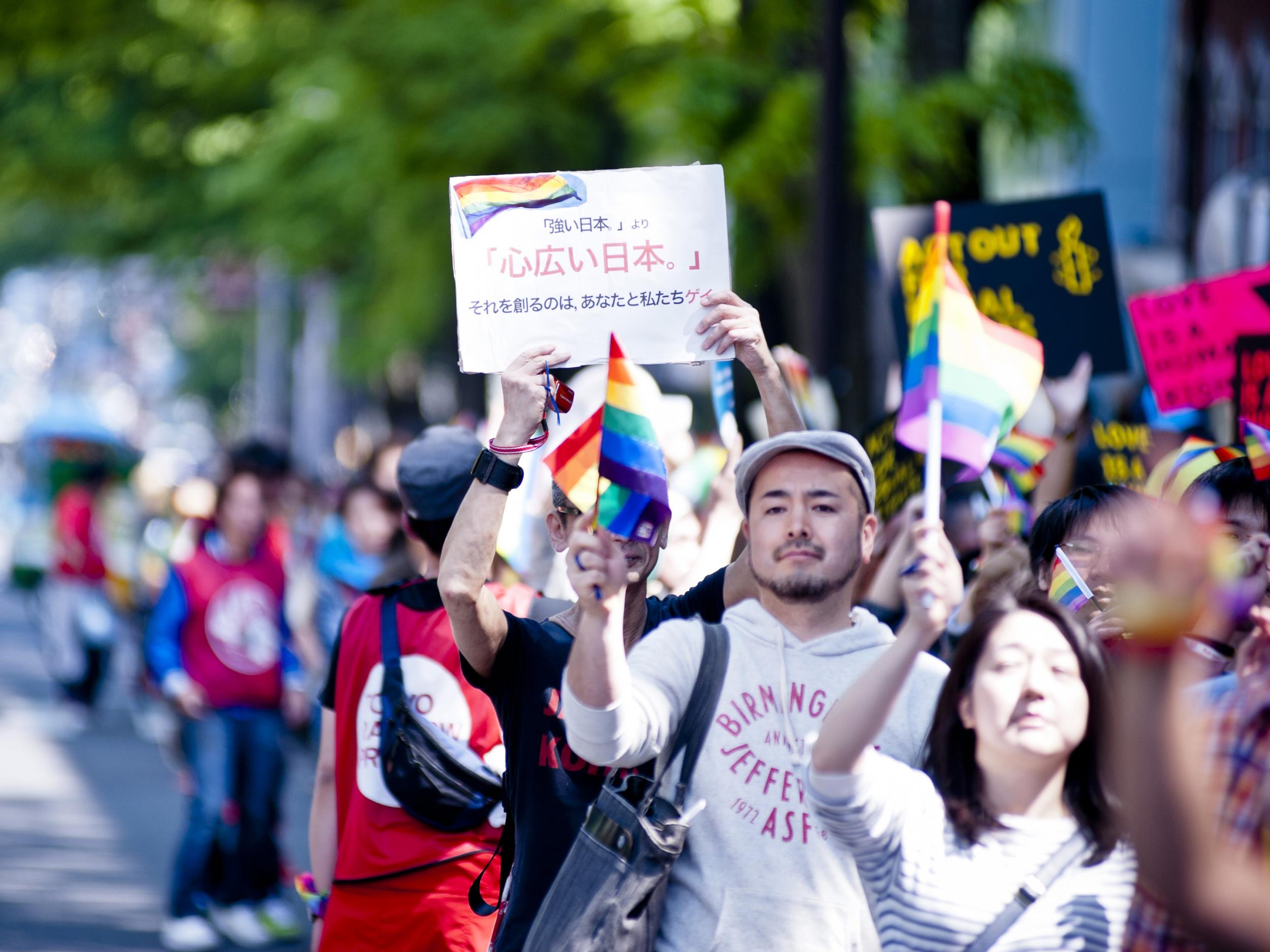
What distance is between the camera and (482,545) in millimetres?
3459

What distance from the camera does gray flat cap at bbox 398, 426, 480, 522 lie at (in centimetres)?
434

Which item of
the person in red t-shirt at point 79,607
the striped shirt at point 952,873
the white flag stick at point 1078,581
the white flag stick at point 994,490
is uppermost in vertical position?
the white flag stick at point 994,490

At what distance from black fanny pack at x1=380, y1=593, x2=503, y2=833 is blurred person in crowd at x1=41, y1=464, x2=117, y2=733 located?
10.5 meters

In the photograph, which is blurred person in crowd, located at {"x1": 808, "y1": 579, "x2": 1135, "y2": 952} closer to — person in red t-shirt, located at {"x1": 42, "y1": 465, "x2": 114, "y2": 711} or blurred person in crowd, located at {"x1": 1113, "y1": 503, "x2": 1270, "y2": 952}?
blurred person in crowd, located at {"x1": 1113, "y1": 503, "x2": 1270, "y2": 952}

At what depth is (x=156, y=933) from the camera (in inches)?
306

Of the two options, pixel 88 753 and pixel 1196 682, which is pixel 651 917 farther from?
pixel 88 753

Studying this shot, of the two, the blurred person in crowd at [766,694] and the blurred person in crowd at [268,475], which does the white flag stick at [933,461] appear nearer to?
the blurred person in crowd at [766,694]

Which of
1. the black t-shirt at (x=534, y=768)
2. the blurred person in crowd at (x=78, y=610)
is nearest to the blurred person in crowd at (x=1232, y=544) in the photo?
the black t-shirt at (x=534, y=768)

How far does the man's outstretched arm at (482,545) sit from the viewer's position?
3.43 metres

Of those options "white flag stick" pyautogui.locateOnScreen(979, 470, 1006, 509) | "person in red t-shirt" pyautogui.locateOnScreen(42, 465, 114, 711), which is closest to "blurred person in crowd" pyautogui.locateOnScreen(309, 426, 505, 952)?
"white flag stick" pyautogui.locateOnScreen(979, 470, 1006, 509)

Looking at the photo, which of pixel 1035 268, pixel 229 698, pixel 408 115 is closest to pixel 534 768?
pixel 1035 268

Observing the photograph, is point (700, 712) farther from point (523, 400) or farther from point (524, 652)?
point (523, 400)

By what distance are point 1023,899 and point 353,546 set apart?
6.58 m

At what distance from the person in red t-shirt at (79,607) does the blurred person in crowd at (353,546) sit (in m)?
4.81
